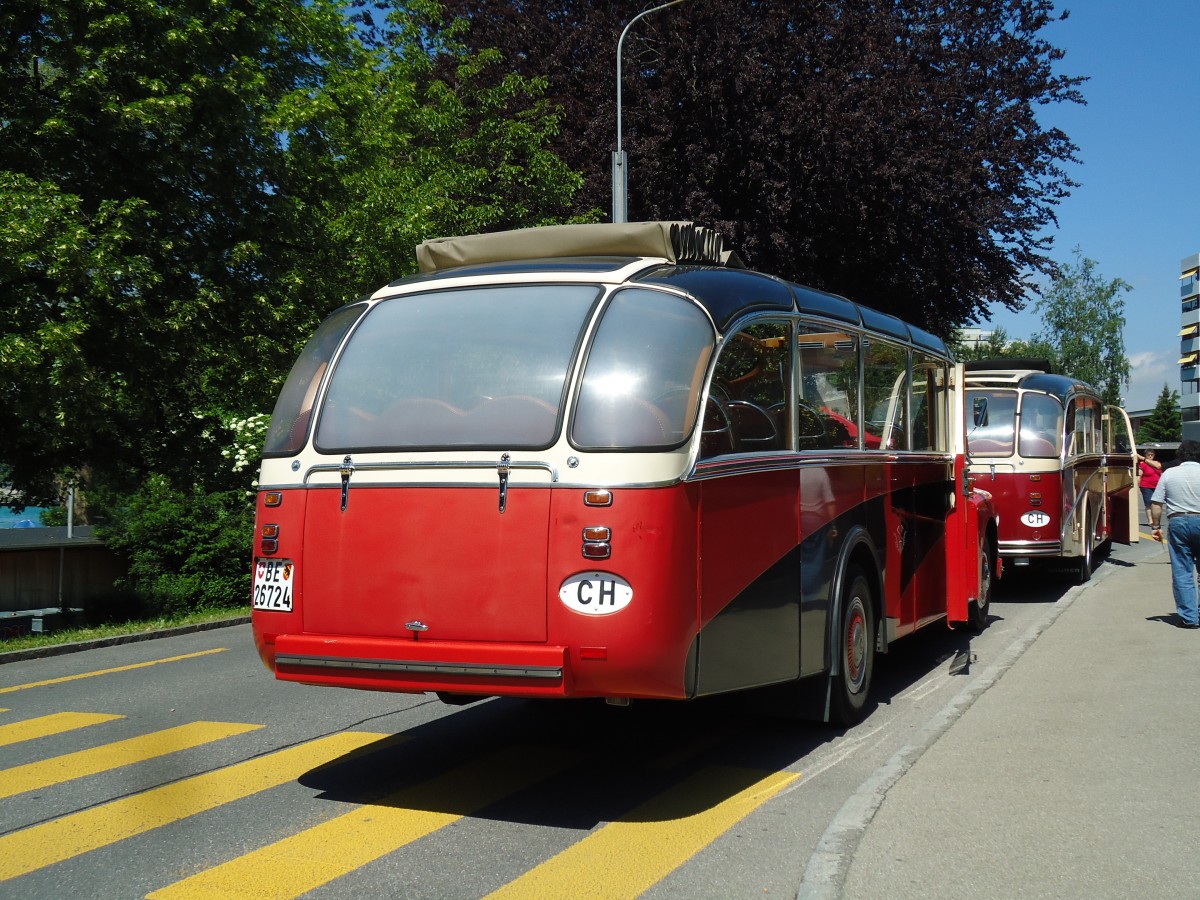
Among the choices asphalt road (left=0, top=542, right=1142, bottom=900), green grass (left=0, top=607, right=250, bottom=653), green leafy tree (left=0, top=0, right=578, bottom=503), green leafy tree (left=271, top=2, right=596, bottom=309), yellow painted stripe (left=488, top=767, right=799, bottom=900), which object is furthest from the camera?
green leafy tree (left=271, top=2, right=596, bottom=309)

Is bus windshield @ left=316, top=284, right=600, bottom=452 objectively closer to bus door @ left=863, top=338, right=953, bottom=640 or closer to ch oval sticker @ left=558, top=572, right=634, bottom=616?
ch oval sticker @ left=558, top=572, right=634, bottom=616

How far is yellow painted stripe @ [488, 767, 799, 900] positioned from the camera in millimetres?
4723

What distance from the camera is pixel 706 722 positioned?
782cm

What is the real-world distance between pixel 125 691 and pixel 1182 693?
301 inches

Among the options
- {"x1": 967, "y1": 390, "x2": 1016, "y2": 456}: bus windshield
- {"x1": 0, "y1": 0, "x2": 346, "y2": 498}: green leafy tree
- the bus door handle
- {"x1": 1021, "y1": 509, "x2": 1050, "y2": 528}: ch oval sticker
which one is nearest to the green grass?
{"x1": 0, "y1": 0, "x2": 346, "y2": 498}: green leafy tree

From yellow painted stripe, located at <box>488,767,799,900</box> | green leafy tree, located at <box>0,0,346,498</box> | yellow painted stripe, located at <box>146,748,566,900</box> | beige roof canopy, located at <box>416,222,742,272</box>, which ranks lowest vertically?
yellow painted stripe, located at <box>146,748,566,900</box>

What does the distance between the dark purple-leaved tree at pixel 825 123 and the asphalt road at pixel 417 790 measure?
1575 cm

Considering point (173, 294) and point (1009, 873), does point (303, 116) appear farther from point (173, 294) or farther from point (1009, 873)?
point (1009, 873)

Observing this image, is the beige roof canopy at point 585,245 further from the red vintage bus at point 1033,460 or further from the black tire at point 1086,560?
the black tire at point 1086,560

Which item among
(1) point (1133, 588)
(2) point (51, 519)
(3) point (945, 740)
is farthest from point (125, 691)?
(2) point (51, 519)

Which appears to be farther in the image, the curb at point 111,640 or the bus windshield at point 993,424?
the bus windshield at point 993,424

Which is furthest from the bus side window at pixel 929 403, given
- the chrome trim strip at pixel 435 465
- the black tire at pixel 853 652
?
the chrome trim strip at pixel 435 465

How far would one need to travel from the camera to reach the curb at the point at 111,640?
11.9 meters

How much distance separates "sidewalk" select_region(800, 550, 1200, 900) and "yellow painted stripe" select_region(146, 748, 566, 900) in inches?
72.7
